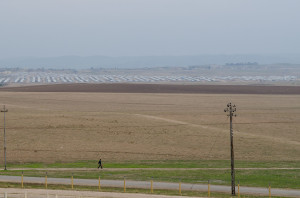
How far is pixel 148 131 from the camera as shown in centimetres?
5641

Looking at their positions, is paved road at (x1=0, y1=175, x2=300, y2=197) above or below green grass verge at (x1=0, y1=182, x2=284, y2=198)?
below

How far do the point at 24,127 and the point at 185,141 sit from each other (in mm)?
16903

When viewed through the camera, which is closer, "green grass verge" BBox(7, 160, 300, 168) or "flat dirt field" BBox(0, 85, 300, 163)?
"green grass verge" BBox(7, 160, 300, 168)

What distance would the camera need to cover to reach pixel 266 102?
283 feet

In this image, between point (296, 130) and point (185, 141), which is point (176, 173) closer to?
point (185, 141)

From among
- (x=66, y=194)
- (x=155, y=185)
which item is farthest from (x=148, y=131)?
(x=66, y=194)

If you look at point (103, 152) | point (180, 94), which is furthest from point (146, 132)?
point (180, 94)

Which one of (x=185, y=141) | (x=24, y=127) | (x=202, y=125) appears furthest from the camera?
(x=202, y=125)

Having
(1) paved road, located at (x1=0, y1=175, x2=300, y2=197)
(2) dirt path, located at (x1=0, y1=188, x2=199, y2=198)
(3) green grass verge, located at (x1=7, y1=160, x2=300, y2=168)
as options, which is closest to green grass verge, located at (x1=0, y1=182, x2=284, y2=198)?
(1) paved road, located at (x1=0, y1=175, x2=300, y2=197)

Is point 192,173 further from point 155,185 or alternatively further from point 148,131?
point 148,131

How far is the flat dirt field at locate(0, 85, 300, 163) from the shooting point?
47344 millimetres

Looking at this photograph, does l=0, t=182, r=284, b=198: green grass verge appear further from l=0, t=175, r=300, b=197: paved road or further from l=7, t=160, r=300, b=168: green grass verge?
l=7, t=160, r=300, b=168: green grass verge

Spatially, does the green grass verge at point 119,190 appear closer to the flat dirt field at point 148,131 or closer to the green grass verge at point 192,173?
the green grass verge at point 192,173

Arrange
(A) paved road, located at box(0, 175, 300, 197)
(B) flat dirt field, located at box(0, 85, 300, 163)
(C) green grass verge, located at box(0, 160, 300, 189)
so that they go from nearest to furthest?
(A) paved road, located at box(0, 175, 300, 197) < (C) green grass verge, located at box(0, 160, 300, 189) < (B) flat dirt field, located at box(0, 85, 300, 163)
